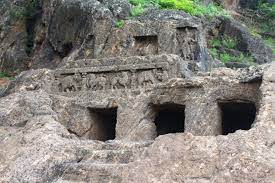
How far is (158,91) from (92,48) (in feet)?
17.9

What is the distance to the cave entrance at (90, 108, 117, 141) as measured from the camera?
1245cm

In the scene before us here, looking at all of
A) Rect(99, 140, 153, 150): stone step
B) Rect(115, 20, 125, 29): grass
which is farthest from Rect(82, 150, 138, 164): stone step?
Rect(115, 20, 125, 29): grass

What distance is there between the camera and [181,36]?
15.5 meters

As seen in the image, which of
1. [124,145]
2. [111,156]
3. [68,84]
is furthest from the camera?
[68,84]

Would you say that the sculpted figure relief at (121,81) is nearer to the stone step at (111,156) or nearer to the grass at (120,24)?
the grass at (120,24)

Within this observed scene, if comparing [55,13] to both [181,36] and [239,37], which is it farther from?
[239,37]

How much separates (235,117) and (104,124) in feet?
11.3

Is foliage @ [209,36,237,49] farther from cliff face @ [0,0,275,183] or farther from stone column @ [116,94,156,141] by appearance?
stone column @ [116,94,156,141]

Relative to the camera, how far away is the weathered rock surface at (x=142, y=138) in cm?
717

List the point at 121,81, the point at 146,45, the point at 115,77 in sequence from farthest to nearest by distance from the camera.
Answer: the point at 146,45, the point at 115,77, the point at 121,81

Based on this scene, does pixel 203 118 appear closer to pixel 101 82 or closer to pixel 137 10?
pixel 101 82

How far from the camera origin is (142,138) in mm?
11195

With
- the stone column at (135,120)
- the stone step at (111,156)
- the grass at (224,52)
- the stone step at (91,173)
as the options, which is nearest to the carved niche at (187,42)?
the stone column at (135,120)

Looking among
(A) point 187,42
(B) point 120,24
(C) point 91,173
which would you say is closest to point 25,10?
(B) point 120,24
